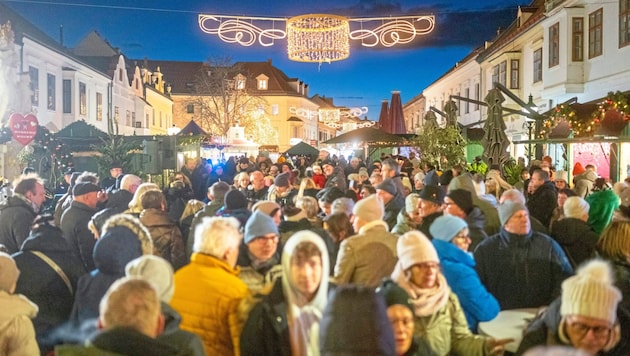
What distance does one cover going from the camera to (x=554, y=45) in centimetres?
2236

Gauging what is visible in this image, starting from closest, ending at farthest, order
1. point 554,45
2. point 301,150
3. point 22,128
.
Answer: point 22,128, point 554,45, point 301,150

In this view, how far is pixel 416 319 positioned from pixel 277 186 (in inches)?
247

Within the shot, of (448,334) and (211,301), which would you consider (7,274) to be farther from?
(448,334)

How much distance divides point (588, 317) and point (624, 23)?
54.4 feet

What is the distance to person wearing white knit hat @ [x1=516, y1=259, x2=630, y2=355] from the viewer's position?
311 centimetres

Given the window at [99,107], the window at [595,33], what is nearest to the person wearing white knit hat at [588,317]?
the window at [595,33]

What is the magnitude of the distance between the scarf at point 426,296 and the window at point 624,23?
628 inches

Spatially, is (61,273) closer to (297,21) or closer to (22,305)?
(22,305)

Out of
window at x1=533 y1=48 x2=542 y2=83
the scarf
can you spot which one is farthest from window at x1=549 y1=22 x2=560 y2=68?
the scarf

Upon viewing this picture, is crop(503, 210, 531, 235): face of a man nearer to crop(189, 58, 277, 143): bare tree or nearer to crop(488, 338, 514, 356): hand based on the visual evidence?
crop(488, 338, 514, 356): hand

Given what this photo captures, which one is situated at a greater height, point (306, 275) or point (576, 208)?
point (576, 208)

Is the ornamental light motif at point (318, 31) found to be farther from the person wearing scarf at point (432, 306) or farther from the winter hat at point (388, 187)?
the person wearing scarf at point (432, 306)

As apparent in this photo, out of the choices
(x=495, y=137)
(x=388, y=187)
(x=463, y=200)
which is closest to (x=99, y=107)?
(x=495, y=137)

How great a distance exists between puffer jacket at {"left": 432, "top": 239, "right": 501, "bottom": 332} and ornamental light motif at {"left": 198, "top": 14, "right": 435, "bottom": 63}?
9771mm
